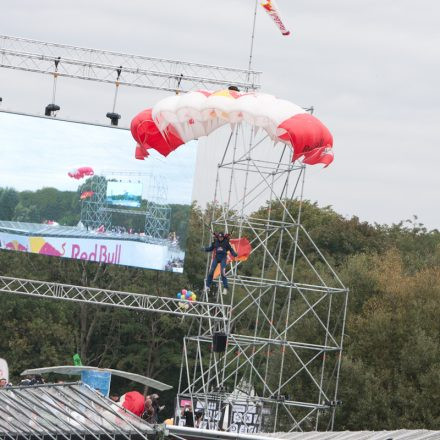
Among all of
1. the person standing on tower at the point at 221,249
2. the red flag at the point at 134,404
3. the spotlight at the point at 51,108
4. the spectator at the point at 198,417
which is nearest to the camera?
the red flag at the point at 134,404

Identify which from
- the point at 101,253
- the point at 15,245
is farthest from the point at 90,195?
the point at 15,245

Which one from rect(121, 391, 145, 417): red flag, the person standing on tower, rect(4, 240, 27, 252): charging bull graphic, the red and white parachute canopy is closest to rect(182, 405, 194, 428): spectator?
the person standing on tower

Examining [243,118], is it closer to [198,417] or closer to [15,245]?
[198,417]

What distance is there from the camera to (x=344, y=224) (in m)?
62.3

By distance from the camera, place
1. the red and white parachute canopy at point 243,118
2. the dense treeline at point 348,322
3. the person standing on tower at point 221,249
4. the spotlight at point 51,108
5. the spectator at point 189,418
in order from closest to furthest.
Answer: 1. the person standing on tower at point 221,249
2. the red and white parachute canopy at point 243,118
3. the spectator at point 189,418
4. the spotlight at point 51,108
5. the dense treeline at point 348,322

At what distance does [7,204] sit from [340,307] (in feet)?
31.1

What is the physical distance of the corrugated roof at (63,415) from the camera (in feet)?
69.2

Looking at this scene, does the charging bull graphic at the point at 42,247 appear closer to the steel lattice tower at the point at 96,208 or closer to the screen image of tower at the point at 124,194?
the steel lattice tower at the point at 96,208

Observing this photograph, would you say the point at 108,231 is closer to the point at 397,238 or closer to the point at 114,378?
the point at 114,378

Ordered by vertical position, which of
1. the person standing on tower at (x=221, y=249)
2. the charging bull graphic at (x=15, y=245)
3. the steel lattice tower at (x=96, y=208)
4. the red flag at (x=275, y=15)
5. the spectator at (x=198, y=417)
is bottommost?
the spectator at (x=198, y=417)

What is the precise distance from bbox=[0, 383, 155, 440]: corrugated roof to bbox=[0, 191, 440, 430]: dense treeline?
52.8 feet

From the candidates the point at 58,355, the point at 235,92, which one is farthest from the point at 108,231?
the point at 58,355

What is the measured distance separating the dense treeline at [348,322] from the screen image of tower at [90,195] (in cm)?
44

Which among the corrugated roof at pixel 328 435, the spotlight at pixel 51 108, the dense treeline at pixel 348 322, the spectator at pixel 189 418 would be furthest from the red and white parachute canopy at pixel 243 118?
the dense treeline at pixel 348 322
